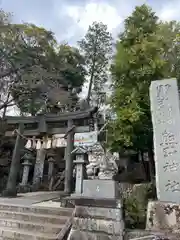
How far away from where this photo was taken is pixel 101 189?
14.6 ft

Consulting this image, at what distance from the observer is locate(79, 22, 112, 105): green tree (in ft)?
69.9

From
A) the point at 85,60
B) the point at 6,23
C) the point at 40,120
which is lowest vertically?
the point at 40,120

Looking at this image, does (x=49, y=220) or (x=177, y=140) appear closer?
(x=177, y=140)

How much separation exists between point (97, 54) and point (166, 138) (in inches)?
719

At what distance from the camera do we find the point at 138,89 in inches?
329

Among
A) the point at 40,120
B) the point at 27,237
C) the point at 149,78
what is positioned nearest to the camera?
the point at 27,237

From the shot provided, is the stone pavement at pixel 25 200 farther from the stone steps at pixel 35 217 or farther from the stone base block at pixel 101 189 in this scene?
the stone base block at pixel 101 189

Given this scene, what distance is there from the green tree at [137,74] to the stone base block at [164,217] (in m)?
3.69

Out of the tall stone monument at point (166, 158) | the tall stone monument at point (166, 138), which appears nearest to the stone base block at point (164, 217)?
the tall stone monument at point (166, 158)

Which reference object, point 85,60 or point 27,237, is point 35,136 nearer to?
point 27,237

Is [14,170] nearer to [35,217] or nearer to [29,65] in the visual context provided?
[35,217]

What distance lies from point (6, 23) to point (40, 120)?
673 centimetres

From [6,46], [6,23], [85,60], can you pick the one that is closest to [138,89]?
[6,46]

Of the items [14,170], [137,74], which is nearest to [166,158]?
[137,74]
